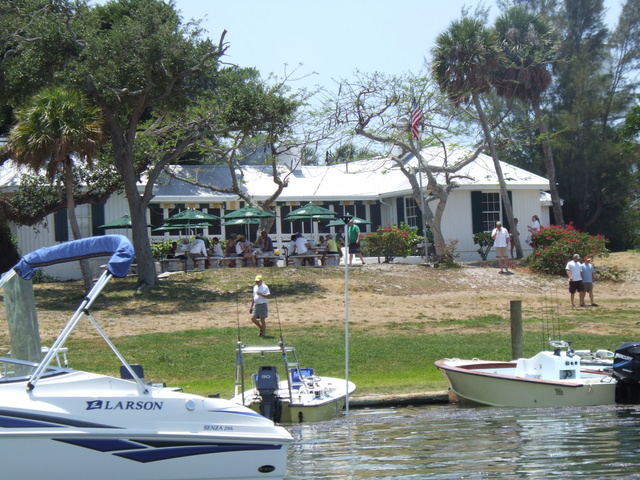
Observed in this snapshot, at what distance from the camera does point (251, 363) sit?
18.0 m

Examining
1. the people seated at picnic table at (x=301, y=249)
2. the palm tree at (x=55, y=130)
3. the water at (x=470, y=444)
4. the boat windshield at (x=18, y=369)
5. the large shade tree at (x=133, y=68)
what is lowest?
the water at (x=470, y=444)

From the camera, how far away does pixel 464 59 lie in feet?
109

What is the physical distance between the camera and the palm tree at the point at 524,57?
37.8m

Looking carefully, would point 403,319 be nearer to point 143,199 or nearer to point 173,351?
point 173,351

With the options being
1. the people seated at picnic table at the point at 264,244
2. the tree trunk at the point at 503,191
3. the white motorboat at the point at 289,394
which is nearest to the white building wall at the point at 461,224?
the tree trunk at the point at 503,191

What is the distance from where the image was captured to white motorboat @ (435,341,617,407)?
15.2 metres

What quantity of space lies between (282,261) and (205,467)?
26050 mm

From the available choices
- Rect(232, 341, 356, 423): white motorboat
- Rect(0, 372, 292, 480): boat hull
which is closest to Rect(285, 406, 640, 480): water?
Rect(232, 341, 356, 423): white motorboat

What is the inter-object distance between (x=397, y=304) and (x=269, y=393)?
42.0ft

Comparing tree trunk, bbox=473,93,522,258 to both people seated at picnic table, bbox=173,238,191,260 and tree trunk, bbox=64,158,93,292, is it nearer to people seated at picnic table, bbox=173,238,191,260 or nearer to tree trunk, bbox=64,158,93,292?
people seated at picnic table, bbox=173,238,191,260

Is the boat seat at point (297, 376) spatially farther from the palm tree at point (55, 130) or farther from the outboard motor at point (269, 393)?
the palm tree at point (55, 130)

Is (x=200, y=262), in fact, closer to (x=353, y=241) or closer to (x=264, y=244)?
(x=264, y=244)

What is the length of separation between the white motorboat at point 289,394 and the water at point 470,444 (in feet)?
0.84

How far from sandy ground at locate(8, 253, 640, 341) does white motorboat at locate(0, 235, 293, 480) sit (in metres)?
10.1
